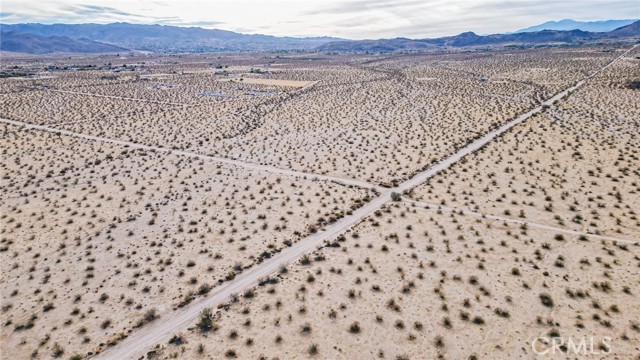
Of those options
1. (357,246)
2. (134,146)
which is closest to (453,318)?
(357,246)

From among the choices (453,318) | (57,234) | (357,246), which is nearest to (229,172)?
(57,234)

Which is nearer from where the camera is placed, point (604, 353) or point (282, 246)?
point (604, 353)

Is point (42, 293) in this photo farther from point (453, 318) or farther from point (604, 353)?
point (604, 353)

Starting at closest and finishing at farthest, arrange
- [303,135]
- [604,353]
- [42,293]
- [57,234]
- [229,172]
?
1. [604,353]
2. [42,293]
3. [57,234]
4. [229,172]
5. [303,135]

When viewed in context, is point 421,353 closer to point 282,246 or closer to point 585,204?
point 282,246

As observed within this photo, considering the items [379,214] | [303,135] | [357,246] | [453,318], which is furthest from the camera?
[303,135]

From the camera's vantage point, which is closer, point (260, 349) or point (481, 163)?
point (260, 349)
